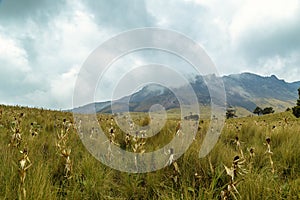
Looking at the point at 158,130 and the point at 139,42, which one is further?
the point at 158,130

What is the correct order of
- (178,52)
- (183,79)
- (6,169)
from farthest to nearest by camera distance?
(178,52) < (183,79) < (6,169)

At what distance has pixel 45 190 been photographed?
2662 mm

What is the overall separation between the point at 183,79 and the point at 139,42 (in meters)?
1.26

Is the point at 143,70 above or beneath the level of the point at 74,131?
above

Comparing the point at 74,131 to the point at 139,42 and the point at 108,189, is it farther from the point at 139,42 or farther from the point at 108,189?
the point at 108,189

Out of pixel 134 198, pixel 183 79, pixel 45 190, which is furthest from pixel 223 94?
pixel 45 190

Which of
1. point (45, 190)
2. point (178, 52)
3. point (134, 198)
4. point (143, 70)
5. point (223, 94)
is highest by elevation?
point (178, 52)

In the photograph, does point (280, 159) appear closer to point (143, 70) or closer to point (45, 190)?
point (143, 70)

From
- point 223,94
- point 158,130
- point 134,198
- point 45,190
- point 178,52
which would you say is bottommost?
point 134,198

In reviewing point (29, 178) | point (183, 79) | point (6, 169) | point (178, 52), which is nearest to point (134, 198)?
point (29, 178)

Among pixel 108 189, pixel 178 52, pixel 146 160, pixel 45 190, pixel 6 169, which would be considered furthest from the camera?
pixel 178 52

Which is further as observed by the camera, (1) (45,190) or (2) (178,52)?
(2) (178,52)

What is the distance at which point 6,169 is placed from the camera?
3.12 m

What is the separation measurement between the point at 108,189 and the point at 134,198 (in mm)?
359
